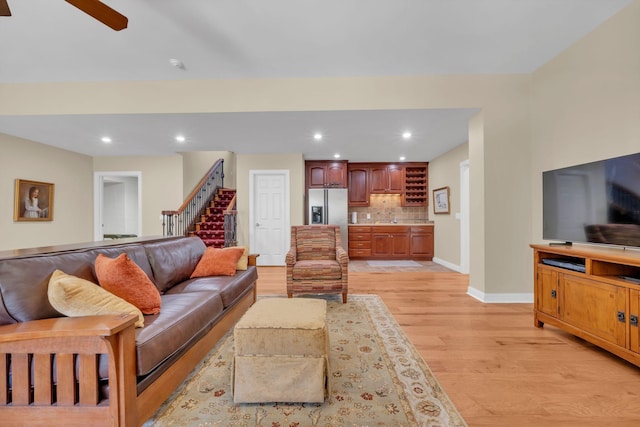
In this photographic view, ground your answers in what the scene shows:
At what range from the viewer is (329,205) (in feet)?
20.4

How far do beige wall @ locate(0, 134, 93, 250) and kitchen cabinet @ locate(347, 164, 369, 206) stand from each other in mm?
5844

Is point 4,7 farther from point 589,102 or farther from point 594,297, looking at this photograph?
point 589,102

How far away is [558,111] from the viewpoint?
2865 millimetres

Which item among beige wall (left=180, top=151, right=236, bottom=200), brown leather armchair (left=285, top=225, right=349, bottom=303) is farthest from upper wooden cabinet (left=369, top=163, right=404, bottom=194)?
beige wall (left=180, top=151, right=236, bottom=200)

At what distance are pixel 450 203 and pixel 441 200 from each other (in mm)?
395

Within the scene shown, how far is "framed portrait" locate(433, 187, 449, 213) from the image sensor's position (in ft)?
18.2

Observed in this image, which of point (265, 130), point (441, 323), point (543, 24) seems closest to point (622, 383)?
point (441, 323)

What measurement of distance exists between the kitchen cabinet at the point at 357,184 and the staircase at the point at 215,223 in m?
2.87

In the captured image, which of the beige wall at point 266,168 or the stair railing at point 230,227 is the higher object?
the beige wall at point 266,168

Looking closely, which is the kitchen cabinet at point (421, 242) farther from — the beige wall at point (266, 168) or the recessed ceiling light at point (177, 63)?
the recessed ceiling light at point (177, 63)

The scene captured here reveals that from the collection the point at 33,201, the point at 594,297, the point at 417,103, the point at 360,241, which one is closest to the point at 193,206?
the point at 33,201

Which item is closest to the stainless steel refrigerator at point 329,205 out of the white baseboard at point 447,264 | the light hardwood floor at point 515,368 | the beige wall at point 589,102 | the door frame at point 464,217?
the white baseboard at point 447,264

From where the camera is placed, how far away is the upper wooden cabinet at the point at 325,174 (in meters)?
6.40

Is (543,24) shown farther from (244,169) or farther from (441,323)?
(244,169)
